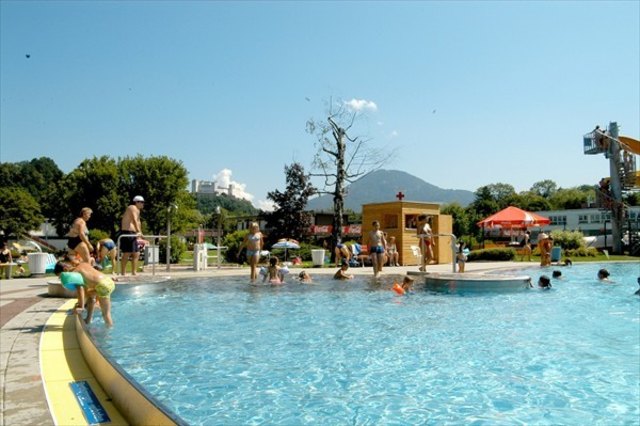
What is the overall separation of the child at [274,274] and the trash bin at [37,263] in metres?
7.56

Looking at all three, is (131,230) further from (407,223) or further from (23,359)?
(407,223)

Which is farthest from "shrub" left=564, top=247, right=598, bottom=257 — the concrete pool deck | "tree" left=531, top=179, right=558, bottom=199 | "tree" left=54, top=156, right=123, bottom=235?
"tree" left=531, top=179, right=558, bottom=199

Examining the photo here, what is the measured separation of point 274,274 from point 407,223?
1033 cm

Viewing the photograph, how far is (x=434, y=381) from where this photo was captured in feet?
17.1

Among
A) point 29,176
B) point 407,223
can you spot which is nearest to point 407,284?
point 407,223

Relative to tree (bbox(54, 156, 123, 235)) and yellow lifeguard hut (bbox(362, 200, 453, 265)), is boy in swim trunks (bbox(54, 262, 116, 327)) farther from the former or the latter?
tree (bbox(54, 156, 123, 235))

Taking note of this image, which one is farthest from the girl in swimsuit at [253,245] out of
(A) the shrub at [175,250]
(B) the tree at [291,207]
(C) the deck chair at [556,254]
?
(B) the tree at [291,207]

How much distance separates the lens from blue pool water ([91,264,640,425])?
4.36 metres

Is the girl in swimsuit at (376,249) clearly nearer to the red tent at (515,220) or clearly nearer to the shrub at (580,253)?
the red tent at (515,220)

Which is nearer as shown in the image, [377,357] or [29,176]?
[377,357]

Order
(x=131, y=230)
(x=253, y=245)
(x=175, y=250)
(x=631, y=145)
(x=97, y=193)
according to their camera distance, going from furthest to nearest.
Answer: (x=97, y=193)
(x=631, y=145)
(x=175, y=250)
(x=253, y=245)
(x=131, y=230)

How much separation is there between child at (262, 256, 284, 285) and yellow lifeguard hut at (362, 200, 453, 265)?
9.04 metres

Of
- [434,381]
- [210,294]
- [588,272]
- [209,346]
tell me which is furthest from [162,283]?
[588,272]

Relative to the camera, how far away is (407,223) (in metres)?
22.8
